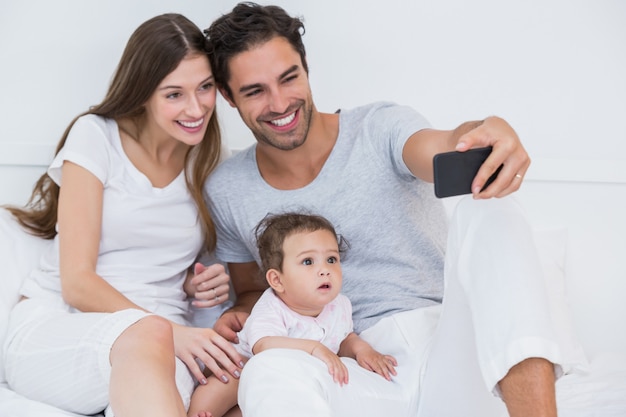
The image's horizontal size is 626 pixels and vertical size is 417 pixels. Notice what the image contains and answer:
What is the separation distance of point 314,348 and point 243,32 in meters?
0.84

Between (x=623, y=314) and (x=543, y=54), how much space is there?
93 cm

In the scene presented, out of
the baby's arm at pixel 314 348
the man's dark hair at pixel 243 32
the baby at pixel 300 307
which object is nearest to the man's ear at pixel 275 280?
the baby at pixel 300 307

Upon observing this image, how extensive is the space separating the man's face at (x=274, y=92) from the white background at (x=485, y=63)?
54 centimetres

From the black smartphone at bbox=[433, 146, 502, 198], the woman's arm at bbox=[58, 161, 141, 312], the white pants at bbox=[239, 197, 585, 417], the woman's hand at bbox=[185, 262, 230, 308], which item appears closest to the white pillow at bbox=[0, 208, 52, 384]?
the woman's arm at bbox=[58, 161, 141, 312]

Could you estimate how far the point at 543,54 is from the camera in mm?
2381

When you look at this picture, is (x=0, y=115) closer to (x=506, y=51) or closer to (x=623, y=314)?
(x=506, y=51)

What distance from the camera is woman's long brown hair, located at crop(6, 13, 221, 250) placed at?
1.77 m

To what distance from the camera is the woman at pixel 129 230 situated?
149cm

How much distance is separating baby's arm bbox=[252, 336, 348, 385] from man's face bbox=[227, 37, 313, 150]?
0.54 metres

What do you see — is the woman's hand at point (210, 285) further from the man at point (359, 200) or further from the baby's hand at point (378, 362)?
the baby's hand at point (378, 362)

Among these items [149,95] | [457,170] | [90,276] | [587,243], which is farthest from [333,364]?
[587,243]

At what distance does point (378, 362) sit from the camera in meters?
1.57

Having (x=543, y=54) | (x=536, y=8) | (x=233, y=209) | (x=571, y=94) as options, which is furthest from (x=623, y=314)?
(x=233, y=209)

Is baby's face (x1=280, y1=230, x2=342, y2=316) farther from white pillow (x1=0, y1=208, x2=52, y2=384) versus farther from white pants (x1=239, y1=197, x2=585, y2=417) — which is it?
white pillow (x1=0, y1=208, x2=52, y2=384)
